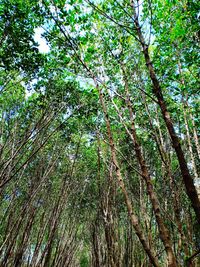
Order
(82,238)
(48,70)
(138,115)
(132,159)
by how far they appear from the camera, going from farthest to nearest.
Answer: (82,238) < (132,159) < (138,115) < (48,70)

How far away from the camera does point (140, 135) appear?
708cm

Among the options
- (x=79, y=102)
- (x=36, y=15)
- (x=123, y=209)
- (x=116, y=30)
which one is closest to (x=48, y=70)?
(x=79, y=102)

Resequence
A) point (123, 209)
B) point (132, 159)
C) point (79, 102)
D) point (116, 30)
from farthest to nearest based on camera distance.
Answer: point (123, 209)
point (132, 159)
point (79, 102)
point (116, 30)

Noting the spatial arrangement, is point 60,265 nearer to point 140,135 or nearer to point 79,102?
point 140,135

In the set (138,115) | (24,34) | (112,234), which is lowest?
(112,234)

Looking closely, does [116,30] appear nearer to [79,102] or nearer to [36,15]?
[36,15]

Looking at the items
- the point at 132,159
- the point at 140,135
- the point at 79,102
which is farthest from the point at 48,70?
the point at 132,159

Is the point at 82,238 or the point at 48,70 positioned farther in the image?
the point at 82,238

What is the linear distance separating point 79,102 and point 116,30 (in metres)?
1.99

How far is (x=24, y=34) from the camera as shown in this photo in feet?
12.5

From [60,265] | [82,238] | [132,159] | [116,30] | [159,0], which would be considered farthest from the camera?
[82,238]

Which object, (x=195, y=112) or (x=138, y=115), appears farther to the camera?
(x=138, y=115)

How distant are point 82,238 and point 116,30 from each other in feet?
49.0

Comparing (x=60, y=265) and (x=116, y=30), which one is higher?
(x=116, y=30)
